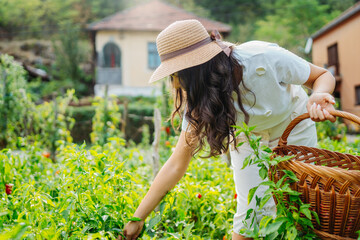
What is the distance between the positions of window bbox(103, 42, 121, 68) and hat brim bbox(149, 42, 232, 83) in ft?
62.1

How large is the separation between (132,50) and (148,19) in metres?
1.94

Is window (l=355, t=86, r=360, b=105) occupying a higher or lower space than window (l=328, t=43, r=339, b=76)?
lower

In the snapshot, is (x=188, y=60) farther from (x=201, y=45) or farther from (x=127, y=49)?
(x=127, y=49)

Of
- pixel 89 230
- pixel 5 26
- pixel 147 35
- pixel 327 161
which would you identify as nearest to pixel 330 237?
pixel 327 161

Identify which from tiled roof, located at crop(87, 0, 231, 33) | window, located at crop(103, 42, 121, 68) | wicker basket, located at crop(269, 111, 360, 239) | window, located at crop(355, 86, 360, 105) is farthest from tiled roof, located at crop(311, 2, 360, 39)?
wicker basket, located at crop(269, 111, 360, 239)

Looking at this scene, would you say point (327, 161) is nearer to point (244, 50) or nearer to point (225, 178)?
point (244, 50)

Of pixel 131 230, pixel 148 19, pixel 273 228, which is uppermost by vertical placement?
pixel 148 19

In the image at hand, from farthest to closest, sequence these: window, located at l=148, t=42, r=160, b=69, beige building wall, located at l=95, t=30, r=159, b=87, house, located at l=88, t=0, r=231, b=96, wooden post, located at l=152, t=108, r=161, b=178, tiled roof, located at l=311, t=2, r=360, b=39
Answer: window, located at l=148, t=42, r=160, b=69, beige building wall, located at l=95, t=30, r=159, b=87, house, located at l=88, t=0, r=231, b=96, tiled roof, located at l=311, t=2, r=360, b=39, wooden post, located at l=152, t=108, r=161, b=178

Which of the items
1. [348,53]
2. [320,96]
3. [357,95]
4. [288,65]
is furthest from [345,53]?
[320,96]

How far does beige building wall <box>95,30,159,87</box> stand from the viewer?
1947cm

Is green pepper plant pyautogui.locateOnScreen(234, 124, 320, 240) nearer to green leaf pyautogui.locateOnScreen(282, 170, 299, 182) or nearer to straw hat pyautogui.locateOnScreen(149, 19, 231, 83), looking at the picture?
green leaf pyautogui.locateOnScreen(282, 170, 299, 182)

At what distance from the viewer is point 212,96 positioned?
1568 mm

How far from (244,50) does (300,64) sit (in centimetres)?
26

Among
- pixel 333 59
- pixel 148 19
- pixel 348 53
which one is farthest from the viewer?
pixel 148 19
